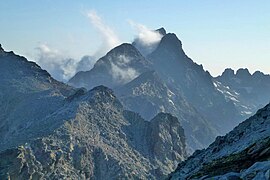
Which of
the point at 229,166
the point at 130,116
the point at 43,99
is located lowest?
the point at 229,166

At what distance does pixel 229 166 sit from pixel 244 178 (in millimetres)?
9168

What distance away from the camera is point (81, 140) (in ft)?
502

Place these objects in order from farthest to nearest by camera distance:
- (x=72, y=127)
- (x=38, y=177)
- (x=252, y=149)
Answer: (x=72, y=127), (x=38, y=177), (x=252, y=149)

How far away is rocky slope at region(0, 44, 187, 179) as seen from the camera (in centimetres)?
13350

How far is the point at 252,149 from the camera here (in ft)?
114

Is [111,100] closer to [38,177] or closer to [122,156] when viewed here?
[122,156]

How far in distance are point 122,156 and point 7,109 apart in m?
62.8

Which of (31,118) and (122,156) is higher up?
(31,118)

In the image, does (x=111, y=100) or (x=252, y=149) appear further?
(x=111, y=100)

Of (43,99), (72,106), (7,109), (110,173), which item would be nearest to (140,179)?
(110,173)

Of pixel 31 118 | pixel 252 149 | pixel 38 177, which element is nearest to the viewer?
pixel 252 149

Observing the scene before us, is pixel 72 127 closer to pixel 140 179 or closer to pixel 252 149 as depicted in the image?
pixel 140 179

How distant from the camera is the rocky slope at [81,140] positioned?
13350cm

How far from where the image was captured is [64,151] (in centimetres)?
14225
